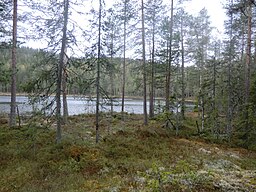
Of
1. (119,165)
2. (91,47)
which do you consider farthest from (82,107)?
(119,165)

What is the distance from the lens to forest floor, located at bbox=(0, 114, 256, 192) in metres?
5.40

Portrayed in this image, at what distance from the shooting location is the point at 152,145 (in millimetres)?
11570

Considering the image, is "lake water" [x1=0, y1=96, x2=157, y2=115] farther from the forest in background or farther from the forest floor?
the forest floor

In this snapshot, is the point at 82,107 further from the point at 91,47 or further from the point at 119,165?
the point at 119,165

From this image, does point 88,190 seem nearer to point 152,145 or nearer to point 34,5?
point 152,145

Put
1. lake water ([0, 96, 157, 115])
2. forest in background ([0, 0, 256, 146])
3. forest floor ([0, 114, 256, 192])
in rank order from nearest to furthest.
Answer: forest floor ([0, 114, 256, 192]), forest in background ([0, 0, 256, 146]), lake water ([0, 96, 157, 115])

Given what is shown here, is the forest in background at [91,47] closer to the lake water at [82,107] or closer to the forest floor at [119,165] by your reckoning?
the lake water at [82,107]

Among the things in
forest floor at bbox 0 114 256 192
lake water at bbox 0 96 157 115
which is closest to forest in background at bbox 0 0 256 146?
lake water at bbox 0 96 157 115

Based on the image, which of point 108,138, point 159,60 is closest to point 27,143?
point 108,138

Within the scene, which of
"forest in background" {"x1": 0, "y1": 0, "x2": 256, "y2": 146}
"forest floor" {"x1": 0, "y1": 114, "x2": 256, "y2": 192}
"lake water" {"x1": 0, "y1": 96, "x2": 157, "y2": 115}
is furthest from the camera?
"lake water" {"x1": 0, "y1": 96, "x2": 157, "y2": 115}

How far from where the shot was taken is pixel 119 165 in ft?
27.3

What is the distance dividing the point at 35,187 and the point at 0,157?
10.7 feet

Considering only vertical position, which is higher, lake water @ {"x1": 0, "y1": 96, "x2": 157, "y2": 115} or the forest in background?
the forest in background

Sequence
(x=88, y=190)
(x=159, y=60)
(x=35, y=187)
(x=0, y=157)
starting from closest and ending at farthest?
(x=88, y=190), (x=35, y=187), (x=0, y=157), (x=159, y=60)
